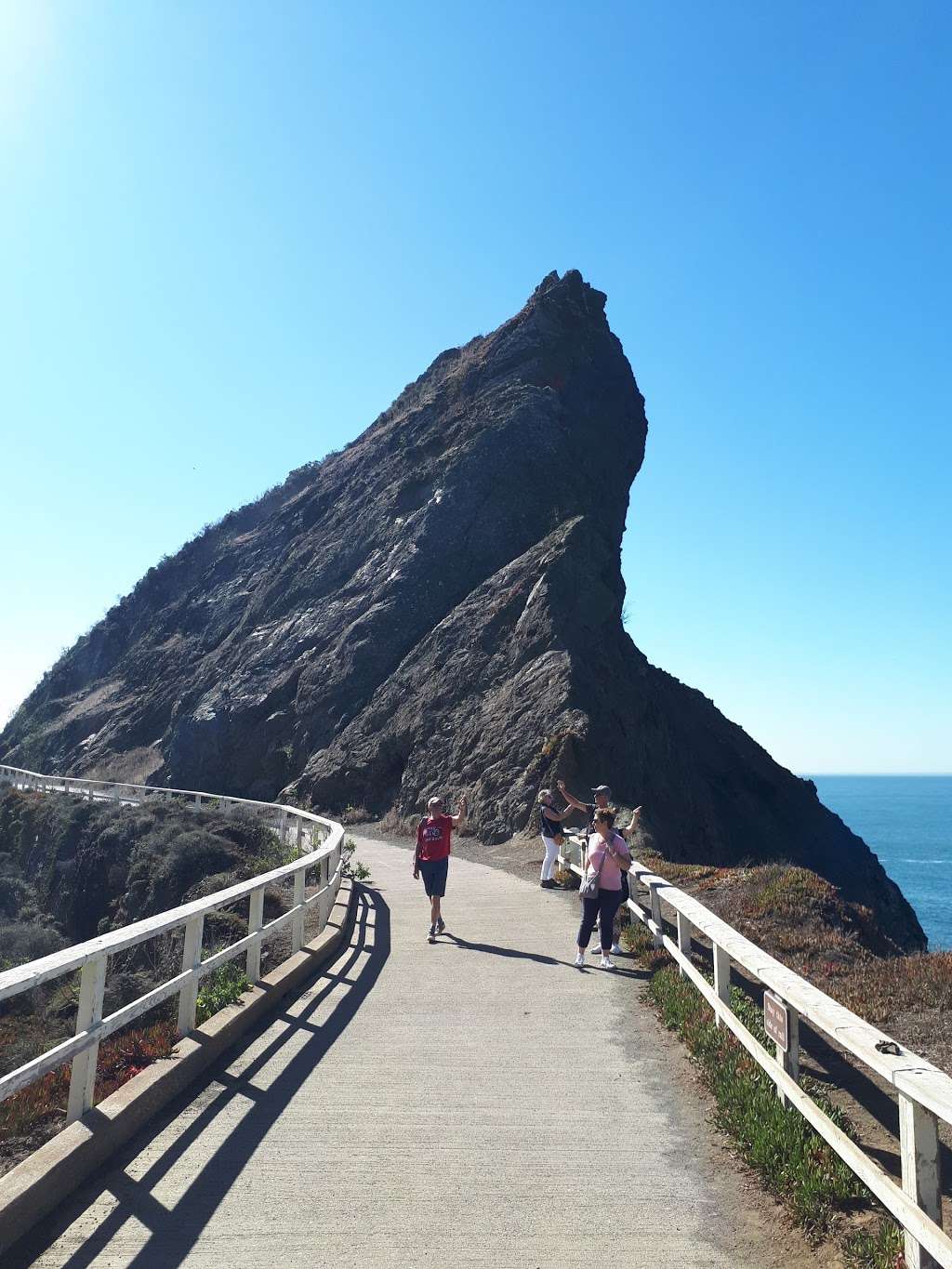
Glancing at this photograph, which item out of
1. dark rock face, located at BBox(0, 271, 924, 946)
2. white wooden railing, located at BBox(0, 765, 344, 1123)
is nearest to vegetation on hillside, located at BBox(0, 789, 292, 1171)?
white wooden railing, located at BBox(0, 765, 344, 1123)

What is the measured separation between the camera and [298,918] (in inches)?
396

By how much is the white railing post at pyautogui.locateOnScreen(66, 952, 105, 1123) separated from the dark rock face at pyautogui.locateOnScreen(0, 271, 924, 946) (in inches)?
665

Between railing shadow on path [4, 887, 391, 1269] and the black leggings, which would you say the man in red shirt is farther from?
railing shadow on path [4, 887, 391, 1269]

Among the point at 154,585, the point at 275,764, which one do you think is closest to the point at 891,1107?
the point at 275,764

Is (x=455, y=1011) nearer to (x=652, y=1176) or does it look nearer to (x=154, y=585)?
(x=652, y=1176)

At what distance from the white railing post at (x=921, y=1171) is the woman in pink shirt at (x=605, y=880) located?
614cm

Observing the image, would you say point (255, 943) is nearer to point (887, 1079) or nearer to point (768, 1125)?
point (768, 1125)

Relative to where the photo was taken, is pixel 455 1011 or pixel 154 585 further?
pixel 154 585

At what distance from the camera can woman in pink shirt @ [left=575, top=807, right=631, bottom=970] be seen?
959cm

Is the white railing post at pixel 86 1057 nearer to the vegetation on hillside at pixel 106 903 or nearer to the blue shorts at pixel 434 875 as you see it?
the vegetation on hillside at pixel 106 903

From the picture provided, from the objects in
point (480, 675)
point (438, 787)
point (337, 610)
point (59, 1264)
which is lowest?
point (59, 1264)

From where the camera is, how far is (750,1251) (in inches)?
155

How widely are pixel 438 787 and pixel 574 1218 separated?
80.4 ft

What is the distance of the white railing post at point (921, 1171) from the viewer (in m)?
3.36
